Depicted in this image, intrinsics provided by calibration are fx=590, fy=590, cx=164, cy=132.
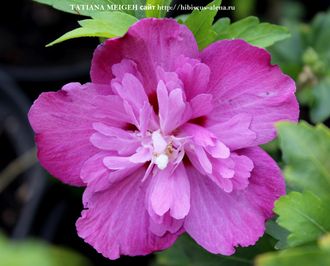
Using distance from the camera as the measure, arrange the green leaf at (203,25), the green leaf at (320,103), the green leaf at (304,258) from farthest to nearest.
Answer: the green leaf at (320,103)
the green leaf at (203,25)
the green leaf at (304,258)

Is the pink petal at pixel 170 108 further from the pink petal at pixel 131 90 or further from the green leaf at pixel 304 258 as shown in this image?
the green leaf at pixel 304 258

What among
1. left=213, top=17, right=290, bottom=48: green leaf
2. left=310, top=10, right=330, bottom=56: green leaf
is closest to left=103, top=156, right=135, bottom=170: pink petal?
left=213, top=17, right=290, bottom=48: green leaf

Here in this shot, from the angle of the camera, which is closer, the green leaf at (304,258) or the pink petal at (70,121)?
the green leaf at (304,258)

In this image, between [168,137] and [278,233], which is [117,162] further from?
[278,233]

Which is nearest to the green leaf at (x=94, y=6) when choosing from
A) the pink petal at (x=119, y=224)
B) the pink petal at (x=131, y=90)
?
the pink petal at (x=131, y=90)

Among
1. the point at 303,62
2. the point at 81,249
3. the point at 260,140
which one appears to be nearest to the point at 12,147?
the point at 81,249

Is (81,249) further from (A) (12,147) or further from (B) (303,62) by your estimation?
(B) (303,62)

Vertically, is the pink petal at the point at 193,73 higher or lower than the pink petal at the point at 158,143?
higher
